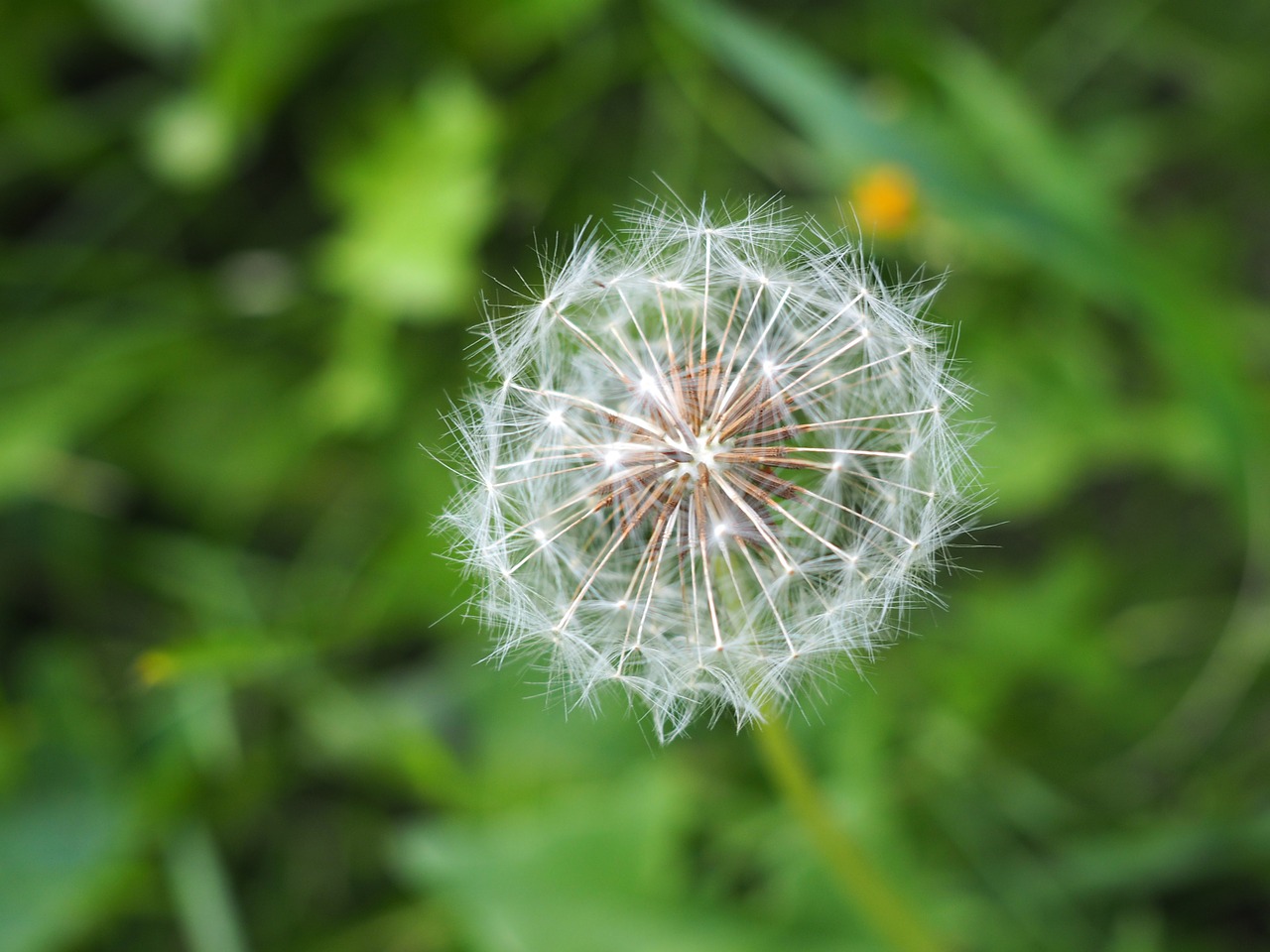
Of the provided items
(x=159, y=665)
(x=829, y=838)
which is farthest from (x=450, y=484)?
(x=829, y=838)

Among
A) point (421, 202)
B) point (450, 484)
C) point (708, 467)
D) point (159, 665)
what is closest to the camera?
point (708, 467)

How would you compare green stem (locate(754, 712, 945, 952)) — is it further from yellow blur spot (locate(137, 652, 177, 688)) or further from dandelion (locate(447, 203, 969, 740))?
yellow blur spot (locate(137, 652, 177, 688))

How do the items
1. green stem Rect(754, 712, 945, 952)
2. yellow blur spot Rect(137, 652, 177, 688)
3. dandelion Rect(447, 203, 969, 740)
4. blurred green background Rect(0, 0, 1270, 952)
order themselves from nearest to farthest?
dandelion Rect(447, 203, 969, 740) < green stem Rect(754, 712, 945, 952) < yellow blur spot Rect(137, 652, 177, 688) < blurred green background Rect(0, 0, 1270, 952)

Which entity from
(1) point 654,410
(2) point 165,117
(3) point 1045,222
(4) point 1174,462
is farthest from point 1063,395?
(2) point 165,117

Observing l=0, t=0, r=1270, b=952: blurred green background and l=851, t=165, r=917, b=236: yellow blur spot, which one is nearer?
l=0, t=0, r=1270, b=952: blurred green background

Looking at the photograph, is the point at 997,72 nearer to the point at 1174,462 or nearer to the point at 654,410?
the point at 1174,462

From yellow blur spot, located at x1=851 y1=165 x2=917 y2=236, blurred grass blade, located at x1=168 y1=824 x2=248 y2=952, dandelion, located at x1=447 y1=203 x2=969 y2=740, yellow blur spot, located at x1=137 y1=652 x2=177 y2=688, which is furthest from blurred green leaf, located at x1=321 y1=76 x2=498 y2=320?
blurred grass blade, located at x1=168 y1=824 x2=248 y2=952

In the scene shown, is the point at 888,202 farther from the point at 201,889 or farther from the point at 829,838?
the point at 201,889
